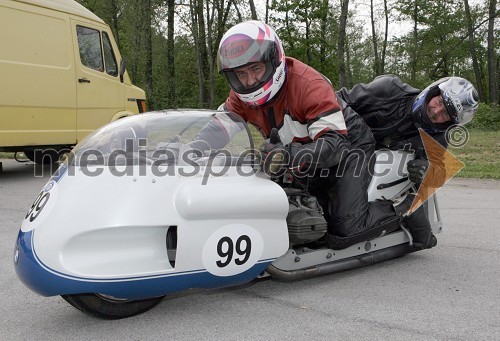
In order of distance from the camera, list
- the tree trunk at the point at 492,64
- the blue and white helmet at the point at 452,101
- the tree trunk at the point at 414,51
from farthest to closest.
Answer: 1. the tree trunk at the point at 414,51
2. the tree trunk at the point at 492,64
3. the blue and white helmet at the point at 452,101

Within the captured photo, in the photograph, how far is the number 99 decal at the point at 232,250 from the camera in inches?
118

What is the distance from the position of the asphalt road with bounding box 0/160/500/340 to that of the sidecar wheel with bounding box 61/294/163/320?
0.05 m

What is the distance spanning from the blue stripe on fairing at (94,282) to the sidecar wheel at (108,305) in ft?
0.72

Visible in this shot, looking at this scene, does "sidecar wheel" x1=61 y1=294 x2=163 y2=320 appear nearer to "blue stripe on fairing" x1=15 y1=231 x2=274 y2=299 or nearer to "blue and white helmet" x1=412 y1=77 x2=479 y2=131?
"blue stripe on fairing" x1=15 y1=231 x2=274 y2=299

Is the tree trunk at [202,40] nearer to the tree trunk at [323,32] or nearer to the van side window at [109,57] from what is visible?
the tree trunk at [323,32]

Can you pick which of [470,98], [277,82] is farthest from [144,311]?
[470,98]

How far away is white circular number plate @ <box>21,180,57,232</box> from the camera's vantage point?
9.14ft

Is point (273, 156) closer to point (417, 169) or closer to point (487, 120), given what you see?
point (417, 169)

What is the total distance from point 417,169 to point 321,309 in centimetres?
161

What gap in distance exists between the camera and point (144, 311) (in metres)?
3.18

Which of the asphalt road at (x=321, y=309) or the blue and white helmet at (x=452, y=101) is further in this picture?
the blue and white helmet at (x=452, y=101)

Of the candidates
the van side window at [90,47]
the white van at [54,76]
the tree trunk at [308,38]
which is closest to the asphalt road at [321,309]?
the white van at [54,76]

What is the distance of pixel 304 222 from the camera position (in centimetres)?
345

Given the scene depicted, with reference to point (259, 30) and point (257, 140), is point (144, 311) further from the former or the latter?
point (259, 30)
